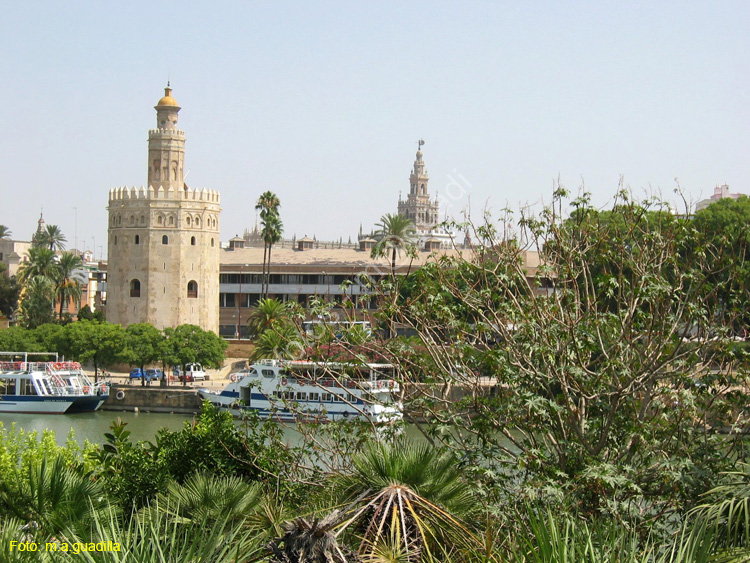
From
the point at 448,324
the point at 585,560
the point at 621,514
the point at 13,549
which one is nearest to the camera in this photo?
the point at 585,560

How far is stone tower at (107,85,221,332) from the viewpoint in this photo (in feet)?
153

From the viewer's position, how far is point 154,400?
3638 centimetres

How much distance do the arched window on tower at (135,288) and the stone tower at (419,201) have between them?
258 feet

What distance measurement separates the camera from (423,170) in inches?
5059

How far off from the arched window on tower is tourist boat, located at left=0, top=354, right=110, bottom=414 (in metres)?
10.4

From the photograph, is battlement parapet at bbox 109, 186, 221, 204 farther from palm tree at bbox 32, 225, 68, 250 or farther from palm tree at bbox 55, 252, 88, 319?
palm tree at bbox 32, 225, 68, 250

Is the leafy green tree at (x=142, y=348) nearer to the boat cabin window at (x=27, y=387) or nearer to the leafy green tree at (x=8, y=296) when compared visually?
the boat cabin window at (x=27, y=387)

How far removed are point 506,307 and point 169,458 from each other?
3.53 meters

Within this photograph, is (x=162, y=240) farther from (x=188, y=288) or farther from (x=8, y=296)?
(x=8, y=296)

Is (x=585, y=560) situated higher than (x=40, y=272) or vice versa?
(x=40, y=272)

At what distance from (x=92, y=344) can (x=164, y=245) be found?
8302 millimetres

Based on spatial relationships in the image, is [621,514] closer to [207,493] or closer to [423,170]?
[207,493]

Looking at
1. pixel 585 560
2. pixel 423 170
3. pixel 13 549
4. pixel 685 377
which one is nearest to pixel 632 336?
pixel 685 377

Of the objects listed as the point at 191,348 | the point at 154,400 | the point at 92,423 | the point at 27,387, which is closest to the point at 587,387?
the point at 92,423
